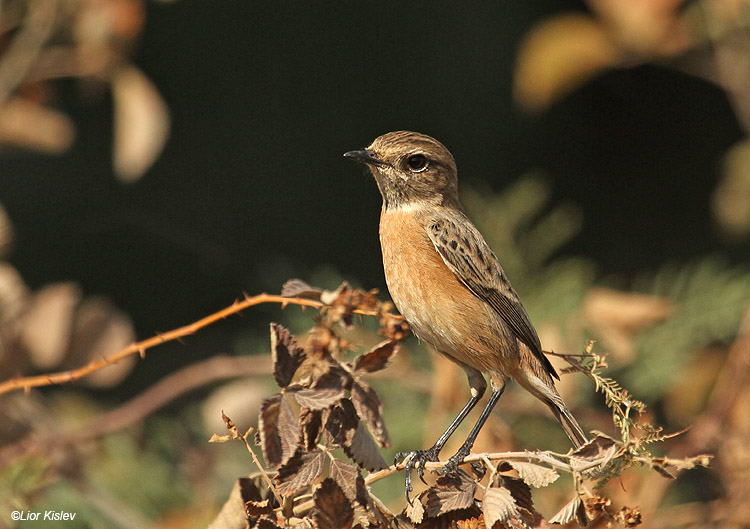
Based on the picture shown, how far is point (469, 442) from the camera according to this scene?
2.24 m

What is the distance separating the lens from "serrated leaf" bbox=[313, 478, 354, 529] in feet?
4.75

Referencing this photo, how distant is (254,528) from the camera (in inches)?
57.3

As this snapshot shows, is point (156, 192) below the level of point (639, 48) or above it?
below

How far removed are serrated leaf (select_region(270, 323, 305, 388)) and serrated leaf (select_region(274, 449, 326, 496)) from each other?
134 millimetres

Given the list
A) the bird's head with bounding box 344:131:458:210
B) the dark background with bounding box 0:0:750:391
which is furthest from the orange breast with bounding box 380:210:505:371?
the dark background with bounding box 0:0:750:391

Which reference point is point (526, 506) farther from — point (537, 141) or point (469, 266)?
point (537, 141)

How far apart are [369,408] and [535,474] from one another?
0.32 m

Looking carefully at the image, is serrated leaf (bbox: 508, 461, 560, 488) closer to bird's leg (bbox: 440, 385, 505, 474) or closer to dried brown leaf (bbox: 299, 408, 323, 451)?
bird's leg (bbox: 440, 385, 505, 474)

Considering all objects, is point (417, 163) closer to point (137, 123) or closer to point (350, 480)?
point (137, 123)

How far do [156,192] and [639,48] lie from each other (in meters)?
2.84

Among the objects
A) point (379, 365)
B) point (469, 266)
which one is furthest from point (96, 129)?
point (379, 365)

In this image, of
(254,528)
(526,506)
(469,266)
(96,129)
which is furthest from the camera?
(96,129)

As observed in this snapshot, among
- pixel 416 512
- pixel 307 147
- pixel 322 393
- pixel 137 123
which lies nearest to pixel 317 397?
pixel 322 393

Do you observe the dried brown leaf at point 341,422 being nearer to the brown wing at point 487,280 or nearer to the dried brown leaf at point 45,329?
the brown wing at point 487,280
